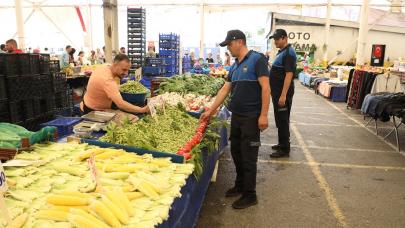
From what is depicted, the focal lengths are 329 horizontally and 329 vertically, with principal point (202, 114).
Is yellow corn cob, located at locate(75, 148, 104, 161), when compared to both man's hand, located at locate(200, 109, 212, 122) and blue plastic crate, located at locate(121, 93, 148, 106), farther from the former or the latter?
blue plastic crate, located at locate(121, 93, 148, 106)

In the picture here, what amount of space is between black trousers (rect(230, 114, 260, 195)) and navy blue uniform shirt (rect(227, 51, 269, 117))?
0.11 metres

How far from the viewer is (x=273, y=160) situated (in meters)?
6.09

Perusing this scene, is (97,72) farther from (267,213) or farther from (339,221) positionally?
(339,221)

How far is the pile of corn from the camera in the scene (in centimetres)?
200

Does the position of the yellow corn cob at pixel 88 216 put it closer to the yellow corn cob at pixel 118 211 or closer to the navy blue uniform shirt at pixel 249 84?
the yellow corn cob at pixel 118 211

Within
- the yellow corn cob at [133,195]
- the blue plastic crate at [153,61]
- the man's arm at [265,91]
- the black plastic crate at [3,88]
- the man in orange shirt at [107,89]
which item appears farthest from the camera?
the blue plastic crate at [153,61]

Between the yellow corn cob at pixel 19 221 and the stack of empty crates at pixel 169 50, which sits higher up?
the stack of empty crates at pixel 169 50

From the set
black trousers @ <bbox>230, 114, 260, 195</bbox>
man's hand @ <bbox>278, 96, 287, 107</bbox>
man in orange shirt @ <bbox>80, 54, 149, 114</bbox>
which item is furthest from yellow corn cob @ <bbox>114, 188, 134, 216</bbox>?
man's hand @ <bbox>278, 96, 287, 107</bbox>

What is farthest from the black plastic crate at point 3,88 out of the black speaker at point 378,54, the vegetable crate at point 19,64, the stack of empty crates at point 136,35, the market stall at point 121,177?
the black speaker at point 378,54

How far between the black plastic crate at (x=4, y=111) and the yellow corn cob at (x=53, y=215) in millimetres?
4052

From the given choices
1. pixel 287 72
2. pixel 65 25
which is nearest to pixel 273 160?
pixel 287 72

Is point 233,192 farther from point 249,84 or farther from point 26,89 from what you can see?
point 26,89

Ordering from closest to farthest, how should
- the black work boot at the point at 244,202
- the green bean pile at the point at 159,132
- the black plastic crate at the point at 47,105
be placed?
the green bean pile at the point at 159,132 → the black work boot at the point at 244,202 → the black plastic crate at the point at 47,105

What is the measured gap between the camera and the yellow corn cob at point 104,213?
1.97 metres
